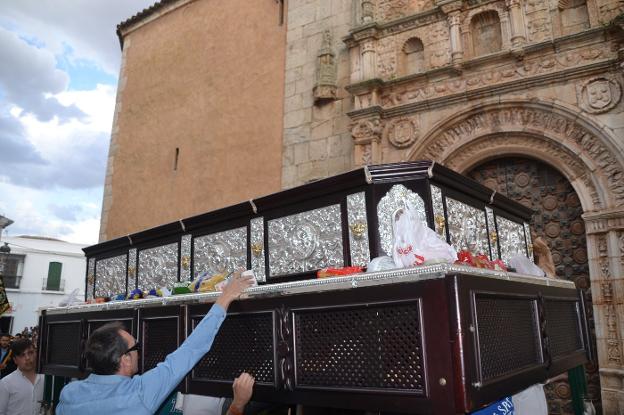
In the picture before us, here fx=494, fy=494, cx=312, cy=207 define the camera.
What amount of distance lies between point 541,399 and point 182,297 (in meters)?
2.35

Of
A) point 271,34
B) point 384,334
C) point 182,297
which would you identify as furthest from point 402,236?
point 271,34

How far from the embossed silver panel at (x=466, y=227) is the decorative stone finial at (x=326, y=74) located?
4791 mm

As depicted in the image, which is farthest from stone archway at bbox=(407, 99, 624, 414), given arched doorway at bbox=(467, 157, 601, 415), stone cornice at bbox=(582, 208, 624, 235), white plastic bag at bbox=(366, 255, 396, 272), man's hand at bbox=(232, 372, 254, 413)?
man's hand at bbox=(232, 372, 254, 413)

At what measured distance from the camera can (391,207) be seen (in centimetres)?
298

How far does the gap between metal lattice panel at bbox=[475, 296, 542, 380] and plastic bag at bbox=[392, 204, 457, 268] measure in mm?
281

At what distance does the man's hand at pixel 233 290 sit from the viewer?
2.69 meters

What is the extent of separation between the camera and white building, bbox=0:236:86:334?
23188 millimetres

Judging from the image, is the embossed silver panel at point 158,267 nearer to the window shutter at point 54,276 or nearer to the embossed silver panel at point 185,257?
the embossed silver panel at point 185,257

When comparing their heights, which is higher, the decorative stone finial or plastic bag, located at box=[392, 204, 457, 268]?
the decorative stone finial

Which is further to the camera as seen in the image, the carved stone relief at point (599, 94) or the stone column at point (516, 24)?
the stone column at point (516, 24)

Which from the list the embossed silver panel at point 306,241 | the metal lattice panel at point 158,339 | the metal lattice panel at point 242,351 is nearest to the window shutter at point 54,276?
the metal lattice panel at point 158,339

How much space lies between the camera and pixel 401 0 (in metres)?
7.97

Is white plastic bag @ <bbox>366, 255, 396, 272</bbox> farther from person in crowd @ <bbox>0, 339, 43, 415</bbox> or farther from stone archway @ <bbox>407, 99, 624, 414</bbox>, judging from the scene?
stone archway @ <bbox>407, 99, 624, 414</bbox>

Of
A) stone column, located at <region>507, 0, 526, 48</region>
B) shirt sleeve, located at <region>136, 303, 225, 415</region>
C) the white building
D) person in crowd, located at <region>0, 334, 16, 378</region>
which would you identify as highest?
stone column, located at <region>507, 0, 526, 48</region>
